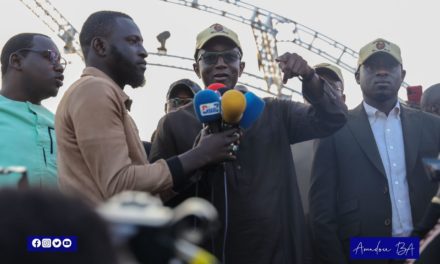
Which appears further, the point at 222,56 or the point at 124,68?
the point at 222,56

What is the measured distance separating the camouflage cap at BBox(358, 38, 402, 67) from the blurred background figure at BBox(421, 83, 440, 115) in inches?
42.8

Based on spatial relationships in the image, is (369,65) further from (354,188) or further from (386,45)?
(354,188)

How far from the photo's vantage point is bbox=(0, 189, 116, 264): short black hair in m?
0.93

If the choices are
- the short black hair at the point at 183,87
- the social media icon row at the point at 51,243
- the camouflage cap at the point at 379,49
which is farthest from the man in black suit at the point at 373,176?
the social media icon row at the point at 51,243

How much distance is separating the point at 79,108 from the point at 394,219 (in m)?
2.09

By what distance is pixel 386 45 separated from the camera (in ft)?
16.4

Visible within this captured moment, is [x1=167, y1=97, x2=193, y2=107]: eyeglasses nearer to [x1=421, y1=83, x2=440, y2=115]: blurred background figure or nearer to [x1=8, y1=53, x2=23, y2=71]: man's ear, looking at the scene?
[x1=8, y1=53, x2=23, y2=71]: man's ear

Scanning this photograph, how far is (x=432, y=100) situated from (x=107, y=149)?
360cm

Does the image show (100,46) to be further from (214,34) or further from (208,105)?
(214,34)

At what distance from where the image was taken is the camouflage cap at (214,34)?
4.28 m

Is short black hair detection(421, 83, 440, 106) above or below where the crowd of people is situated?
above

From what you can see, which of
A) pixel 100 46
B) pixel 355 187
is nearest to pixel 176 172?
pixel 100 46

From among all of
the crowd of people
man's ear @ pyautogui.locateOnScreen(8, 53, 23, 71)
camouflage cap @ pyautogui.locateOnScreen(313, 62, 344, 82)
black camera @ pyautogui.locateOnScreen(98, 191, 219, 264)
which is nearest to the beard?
the crowd of people

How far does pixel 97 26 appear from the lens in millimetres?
3623
